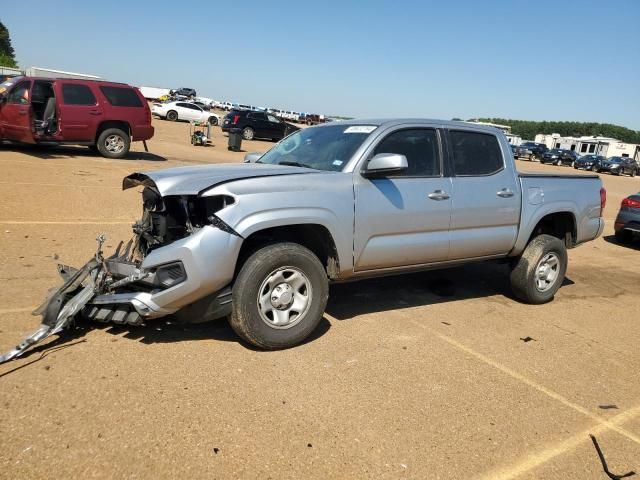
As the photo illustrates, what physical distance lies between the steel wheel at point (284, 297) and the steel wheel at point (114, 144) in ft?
40.7

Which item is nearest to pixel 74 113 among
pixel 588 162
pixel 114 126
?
pixel 114 126

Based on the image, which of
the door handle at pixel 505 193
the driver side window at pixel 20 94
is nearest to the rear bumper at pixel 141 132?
the driver side window at pixel 20 94

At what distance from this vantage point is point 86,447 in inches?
109

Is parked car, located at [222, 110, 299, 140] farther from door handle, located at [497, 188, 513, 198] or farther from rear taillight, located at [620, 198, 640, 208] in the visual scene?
door handle, located at [497, 188, 513, 198]

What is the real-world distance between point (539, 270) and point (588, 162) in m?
42.9

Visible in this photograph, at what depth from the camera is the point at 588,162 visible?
4359 centimetres

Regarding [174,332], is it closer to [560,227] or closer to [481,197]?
[481,197]

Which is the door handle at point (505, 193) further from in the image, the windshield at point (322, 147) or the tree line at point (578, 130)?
the tree line at point (578, 130)

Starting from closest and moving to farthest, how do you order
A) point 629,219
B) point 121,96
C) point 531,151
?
point 629,219
point 121,96
point 531,151

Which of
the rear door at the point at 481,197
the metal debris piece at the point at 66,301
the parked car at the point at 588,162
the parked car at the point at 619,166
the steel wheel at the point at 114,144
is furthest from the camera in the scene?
the parked car at the point at 588,162

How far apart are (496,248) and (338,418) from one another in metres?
3.03

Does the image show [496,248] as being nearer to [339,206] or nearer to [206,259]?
[339,206]

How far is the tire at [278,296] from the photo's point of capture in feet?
12.8

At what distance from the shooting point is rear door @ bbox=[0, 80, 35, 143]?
13305 millimetres
